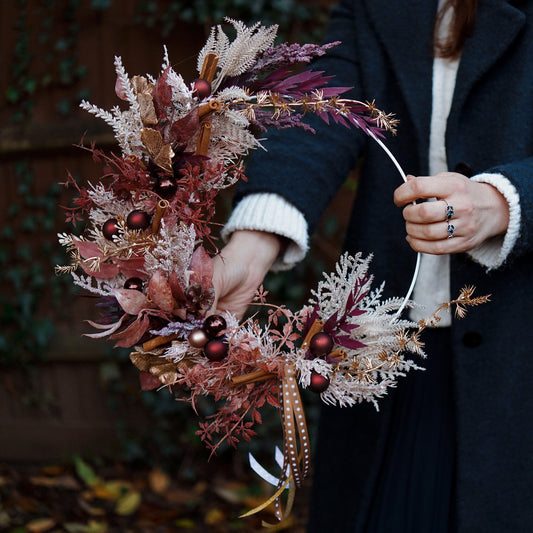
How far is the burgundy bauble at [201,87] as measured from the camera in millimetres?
781

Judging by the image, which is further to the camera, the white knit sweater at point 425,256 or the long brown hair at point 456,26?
the long brown hair at point 456,26

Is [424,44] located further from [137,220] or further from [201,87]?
[137,220]

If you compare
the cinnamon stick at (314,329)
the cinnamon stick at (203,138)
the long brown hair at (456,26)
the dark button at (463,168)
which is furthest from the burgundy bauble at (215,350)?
the long brown hair at (456,26)

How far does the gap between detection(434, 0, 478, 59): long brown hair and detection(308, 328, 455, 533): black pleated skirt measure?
1.77ft

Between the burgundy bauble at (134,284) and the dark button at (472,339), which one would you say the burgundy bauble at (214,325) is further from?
the dark button at (472,339)

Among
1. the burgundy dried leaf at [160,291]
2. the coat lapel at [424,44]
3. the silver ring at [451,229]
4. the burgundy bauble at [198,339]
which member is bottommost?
the burgundy bauble at [198,339]

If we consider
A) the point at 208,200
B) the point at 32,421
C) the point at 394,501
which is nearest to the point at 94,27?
the point at 32,421

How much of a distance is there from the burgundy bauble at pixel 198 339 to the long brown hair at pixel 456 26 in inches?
28.6

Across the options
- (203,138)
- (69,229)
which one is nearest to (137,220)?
(203,138)

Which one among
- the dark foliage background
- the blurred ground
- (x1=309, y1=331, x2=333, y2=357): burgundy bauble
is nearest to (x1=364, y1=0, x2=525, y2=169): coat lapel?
(x1=309, y1=331, x2=333, y2=357): burgundy bauble

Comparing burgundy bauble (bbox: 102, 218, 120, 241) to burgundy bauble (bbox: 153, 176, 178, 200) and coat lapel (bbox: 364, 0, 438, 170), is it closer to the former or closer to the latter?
burgundy bauble (bbox: 153, 176, 178, 200)

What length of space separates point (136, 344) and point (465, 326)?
1.94 feet

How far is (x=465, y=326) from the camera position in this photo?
1.04 meters

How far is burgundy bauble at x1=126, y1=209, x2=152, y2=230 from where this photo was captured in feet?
2.63
